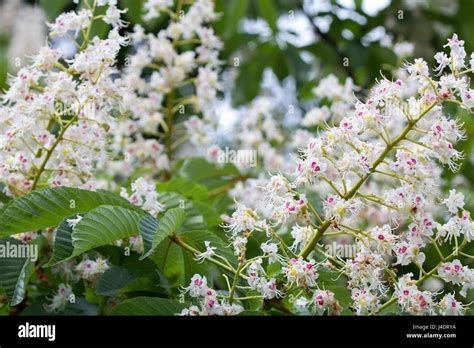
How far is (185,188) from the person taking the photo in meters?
1.90

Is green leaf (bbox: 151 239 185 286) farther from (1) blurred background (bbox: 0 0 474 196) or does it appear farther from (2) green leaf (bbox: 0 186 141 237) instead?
(1) blurred background (bbox: 0 0 474 196)

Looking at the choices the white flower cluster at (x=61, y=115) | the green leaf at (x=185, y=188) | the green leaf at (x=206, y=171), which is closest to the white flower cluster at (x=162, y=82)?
the green leaf at (x=206, y=171)

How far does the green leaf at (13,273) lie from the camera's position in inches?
55.1

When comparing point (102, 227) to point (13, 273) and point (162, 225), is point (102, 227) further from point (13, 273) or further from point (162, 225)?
point (13, 273)

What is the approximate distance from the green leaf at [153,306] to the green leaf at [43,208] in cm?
19

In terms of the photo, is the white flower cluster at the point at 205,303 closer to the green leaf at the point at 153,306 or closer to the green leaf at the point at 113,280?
the green leaf at the point at 153,306

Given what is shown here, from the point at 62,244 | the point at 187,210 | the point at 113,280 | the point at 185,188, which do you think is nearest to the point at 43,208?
the point at 62,244

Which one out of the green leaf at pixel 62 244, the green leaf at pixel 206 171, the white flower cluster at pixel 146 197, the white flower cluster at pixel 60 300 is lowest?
the white flower cluster at pixel 60 300

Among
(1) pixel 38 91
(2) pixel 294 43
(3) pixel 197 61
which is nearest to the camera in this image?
(1) pixel 38 91

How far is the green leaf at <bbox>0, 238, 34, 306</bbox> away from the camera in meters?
1.40

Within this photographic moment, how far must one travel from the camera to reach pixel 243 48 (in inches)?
158

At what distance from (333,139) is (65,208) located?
0.48 m
